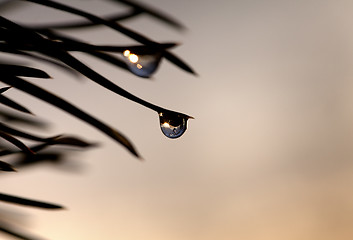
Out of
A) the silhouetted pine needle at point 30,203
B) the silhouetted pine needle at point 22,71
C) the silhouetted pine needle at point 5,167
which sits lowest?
the silhouetted pine needle at point 30,203

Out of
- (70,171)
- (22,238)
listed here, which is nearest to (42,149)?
(70,171)

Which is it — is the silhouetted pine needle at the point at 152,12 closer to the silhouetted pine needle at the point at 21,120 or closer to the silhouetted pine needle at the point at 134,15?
the silhouetted pine needle at the point at 134,15

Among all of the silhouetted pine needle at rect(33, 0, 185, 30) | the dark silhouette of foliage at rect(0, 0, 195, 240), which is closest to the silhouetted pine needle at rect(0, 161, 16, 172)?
the dark silhouette of foliage at rect(0, 0, 195, 240)

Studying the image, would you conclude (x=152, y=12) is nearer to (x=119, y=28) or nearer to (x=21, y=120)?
(x=119, y=28)

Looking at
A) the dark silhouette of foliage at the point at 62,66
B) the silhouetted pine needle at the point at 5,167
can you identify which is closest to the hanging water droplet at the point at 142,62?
the dark silhouette of foliage at the point at 62,66

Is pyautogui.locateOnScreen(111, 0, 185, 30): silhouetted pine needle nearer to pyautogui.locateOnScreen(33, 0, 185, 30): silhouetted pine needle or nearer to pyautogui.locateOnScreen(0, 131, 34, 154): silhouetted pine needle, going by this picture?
pyautogui.locateOnScreen(33, 0, 185, 30): silhouetted pine needle

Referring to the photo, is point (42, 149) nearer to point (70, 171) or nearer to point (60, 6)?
point (70, 171)

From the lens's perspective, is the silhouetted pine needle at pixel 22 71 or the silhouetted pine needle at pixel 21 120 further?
the silhouetted pine needle at pixel 21 120

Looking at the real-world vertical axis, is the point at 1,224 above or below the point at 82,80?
Result: below
